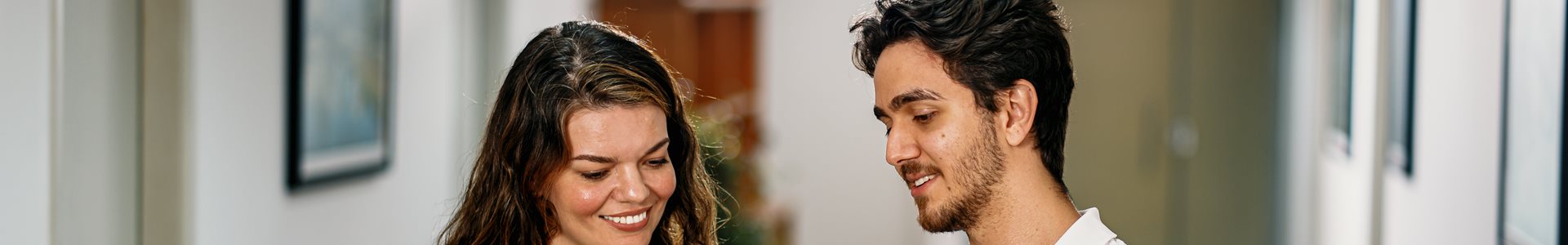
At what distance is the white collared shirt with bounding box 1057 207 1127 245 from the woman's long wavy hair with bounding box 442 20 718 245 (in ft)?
1.78

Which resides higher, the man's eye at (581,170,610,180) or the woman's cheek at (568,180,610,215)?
the man's eye at (581,170,610,180)

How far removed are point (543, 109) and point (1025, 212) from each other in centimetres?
61

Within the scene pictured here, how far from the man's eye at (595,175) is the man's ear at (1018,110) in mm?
499

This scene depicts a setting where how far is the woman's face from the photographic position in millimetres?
1484

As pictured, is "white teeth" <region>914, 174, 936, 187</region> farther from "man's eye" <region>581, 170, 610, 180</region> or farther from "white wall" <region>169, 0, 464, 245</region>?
"white wall" <region>169, 0, 464, 245</region>

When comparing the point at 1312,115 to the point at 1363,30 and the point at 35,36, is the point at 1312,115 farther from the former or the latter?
the point at 35,36

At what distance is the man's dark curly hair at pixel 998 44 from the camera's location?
1.43 meters

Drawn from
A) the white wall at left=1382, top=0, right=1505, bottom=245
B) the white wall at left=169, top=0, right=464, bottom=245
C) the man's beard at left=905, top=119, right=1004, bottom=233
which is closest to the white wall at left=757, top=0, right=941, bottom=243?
the white wall at left=169, top=0, right=464, bottom=245

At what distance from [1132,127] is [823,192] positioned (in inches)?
93.3

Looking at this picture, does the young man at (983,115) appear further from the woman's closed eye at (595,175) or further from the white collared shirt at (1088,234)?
the woman's closed eye at (595,175)

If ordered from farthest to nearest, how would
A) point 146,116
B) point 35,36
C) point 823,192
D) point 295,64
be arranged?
point 823,192 → point 295,64 → point 146,116 → point 35,36

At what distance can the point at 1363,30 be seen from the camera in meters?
2.87

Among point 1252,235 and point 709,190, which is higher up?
point 709,190

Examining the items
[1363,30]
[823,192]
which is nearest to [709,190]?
[1363,30]
